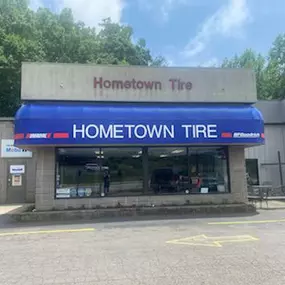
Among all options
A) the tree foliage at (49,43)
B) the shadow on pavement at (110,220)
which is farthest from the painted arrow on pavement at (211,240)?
the tree foliage at (49,43)

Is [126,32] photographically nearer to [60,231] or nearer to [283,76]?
[283,76]

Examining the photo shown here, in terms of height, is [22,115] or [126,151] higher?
[22,115]

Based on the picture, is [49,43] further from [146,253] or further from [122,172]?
[146,253]

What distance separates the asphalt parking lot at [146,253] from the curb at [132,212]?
108 cm

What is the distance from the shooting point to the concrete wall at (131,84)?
551 inches

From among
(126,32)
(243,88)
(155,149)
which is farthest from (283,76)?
(155,149)

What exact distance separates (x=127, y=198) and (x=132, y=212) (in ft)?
2.67

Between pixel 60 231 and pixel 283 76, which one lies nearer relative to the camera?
pixel 60 231

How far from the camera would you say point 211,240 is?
923cm

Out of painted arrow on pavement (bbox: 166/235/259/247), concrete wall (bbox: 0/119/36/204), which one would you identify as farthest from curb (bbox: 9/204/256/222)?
concrete wall (bbox: 0/119/36/204)

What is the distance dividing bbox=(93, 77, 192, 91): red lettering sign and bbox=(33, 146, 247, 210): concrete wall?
3.14 meters

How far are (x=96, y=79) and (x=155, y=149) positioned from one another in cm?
362

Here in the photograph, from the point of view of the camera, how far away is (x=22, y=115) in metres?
13.0

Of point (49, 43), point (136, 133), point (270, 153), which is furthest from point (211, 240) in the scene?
point (49, 43)
